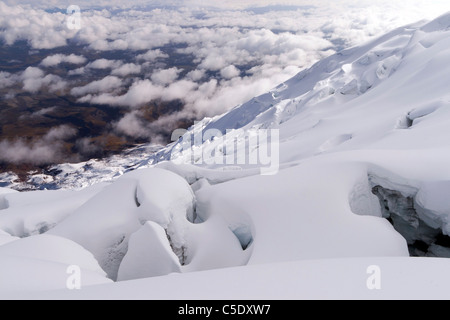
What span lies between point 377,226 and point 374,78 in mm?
35737

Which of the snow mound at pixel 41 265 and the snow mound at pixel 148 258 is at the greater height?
the snow mound at pixel 41 265

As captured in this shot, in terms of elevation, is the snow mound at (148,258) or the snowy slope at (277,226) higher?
the snowy slope at (277,226)

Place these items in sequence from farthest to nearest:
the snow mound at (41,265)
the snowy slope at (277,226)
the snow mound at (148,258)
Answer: the snow mound at (148,258)
the snow mound at (41,265)
the snowy slope at (277,226)

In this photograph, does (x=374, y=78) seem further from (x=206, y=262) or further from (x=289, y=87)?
(x=289, y=87)

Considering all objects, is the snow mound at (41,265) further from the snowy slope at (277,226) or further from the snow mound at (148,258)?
the snow mound at (148,258)

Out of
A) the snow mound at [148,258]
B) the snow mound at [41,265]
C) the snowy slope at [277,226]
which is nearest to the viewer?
the snowy slope at [277,226]

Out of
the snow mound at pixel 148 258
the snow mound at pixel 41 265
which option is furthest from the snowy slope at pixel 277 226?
Result: the snow mound at pixel 41 265

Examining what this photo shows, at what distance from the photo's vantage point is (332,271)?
188 inches

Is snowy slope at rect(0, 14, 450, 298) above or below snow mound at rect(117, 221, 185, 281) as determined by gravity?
above

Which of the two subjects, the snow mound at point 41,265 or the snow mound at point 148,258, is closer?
the snow mound at point 41,265

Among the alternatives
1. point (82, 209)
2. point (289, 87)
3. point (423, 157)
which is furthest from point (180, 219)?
point (289, 87)

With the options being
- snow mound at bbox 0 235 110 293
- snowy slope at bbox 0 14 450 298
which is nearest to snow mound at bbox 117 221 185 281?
snowy slope at bbox 0 14 450 298

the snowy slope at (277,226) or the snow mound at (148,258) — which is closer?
the snowy slope at (277,226)

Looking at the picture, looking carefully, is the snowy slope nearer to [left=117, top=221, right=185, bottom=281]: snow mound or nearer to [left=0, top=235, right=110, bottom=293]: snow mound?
[left=117, top=221, right=185, bottom=281]: snow mound
